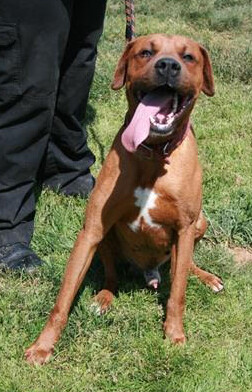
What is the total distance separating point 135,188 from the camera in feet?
10.5

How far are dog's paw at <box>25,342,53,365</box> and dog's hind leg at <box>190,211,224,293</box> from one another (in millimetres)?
1054

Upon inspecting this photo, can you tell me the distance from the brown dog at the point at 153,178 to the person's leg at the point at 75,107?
105 centimetres

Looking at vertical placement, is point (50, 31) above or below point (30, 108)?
above

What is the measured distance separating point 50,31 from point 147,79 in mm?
767

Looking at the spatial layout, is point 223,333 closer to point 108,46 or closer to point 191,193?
point 191,193

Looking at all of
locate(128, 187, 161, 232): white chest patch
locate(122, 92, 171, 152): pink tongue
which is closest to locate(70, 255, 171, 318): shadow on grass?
locate(128, 187, 161, 232): white chest patch

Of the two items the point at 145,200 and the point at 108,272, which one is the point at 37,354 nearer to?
the point at 108,272

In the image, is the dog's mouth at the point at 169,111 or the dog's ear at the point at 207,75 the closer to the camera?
the dog's mouth at the point at 169,111

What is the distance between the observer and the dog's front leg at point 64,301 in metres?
3.08

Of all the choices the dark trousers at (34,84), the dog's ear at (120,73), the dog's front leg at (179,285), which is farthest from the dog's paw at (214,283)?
the dog's ear at (120,73)

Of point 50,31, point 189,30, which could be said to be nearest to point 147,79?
point 50,31

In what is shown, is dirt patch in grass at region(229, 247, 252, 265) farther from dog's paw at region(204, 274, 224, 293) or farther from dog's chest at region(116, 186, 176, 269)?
dog's chest at region(116, 186, 176, 269)

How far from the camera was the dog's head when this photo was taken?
2955 mm

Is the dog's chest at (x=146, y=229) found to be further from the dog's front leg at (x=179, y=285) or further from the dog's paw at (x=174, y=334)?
the dog's paw at (x=174, y=334)
